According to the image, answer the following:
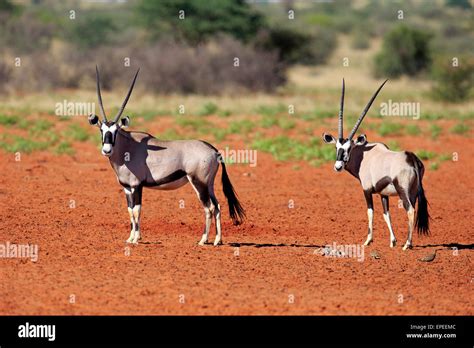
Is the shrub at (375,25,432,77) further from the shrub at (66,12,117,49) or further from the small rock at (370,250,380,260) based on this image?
the small rock at (370,250,380,260)

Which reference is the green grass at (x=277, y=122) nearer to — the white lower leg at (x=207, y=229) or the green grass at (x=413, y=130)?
the green grass at (x=413, y=130)

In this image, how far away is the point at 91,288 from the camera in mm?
9742

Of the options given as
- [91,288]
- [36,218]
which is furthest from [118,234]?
[91,288]

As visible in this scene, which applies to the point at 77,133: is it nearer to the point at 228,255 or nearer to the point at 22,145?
the point at 22,145

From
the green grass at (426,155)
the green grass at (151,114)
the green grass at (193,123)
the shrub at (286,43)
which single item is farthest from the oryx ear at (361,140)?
the shrub at (286,43)

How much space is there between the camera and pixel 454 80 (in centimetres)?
3078

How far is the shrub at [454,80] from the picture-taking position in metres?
30.6

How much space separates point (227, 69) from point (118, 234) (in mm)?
21465

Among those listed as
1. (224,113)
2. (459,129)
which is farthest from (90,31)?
(459,129)

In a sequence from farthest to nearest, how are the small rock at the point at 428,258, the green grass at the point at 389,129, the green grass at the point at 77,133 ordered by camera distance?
1. the green grass at the point at 389,129
2. the green grass at the point at 77,133
3. the small rock at the point at 428,258

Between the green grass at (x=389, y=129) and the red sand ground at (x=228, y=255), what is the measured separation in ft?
14.9

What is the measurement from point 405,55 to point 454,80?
1254 centimetres

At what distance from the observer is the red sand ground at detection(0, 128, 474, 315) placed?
933cm
